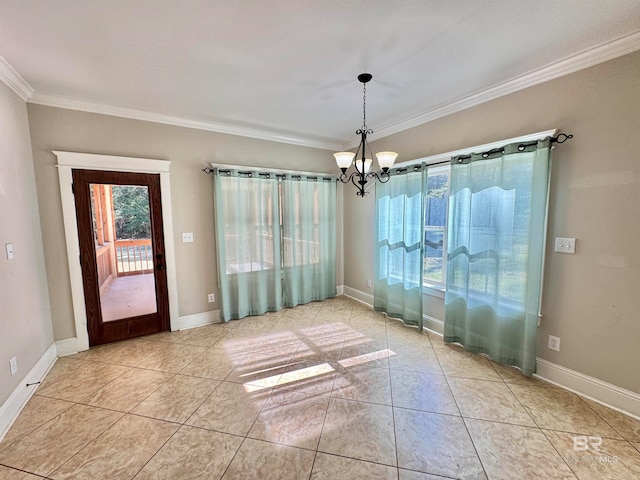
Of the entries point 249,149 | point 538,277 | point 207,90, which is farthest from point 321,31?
point 538,277

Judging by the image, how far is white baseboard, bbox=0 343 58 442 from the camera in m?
1.95

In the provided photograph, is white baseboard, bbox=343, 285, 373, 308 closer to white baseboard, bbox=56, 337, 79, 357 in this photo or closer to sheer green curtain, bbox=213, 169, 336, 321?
sheer green curtain, bbox=213, 169, 336, 321

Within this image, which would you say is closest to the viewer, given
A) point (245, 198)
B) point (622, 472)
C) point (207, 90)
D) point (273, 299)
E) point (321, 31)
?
point (622, 472)

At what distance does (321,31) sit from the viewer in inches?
72.4

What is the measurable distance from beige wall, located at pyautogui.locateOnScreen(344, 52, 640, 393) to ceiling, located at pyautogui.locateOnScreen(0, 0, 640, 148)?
24 cm

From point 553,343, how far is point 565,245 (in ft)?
2.97

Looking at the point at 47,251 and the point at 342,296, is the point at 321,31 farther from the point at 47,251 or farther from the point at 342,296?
the point at 342,296

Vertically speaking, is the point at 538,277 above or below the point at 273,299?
above

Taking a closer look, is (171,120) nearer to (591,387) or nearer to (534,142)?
(534,142)

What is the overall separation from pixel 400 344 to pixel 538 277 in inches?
61.5

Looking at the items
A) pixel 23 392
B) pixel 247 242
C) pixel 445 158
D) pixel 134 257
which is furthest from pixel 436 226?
pixel 23 392

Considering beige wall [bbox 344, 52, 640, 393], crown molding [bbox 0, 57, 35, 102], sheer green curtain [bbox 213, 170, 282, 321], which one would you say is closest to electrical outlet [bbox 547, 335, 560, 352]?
beige wall [bbox 344, 52, 640, 393]

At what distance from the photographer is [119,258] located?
331 cm

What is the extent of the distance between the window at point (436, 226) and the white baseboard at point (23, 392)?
13.3ft
